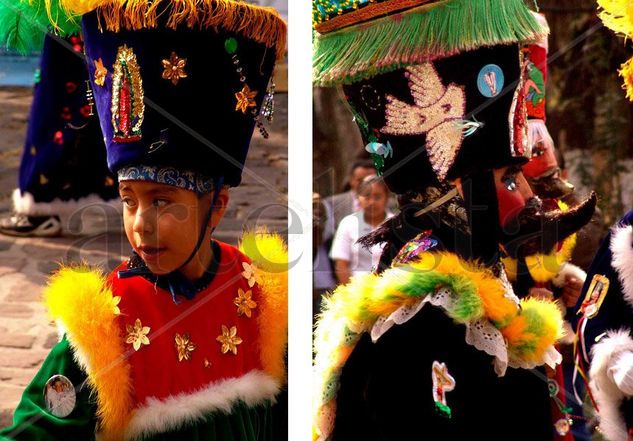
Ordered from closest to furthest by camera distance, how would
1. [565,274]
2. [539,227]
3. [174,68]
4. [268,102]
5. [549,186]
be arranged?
[174,68] → [268,102] → [539,227] → [565,274] → [549,186]

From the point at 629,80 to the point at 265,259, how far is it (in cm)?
129

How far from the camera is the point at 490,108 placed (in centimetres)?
261

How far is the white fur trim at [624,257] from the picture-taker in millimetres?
3051

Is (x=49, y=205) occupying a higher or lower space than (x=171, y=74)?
lower

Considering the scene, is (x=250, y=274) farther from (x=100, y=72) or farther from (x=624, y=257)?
(x=624, y=257)

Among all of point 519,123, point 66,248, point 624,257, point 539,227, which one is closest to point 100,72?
point 519,123

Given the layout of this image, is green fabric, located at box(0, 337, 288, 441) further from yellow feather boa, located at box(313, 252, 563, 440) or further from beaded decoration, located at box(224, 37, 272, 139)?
beaded decoration, located at box(224, 37, 272, 139)

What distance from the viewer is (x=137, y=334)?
248cm

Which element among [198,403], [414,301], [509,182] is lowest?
[198,403]

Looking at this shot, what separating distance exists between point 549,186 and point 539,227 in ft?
3.71

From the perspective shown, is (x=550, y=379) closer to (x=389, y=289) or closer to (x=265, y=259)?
(x=389, y=289)

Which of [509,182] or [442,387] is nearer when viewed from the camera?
[442,387]

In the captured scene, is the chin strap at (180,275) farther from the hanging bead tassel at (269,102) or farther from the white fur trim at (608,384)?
the white fur trim at (608,384)

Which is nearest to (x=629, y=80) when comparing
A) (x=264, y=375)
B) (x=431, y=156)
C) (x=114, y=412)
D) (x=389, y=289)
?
(x=431, y=156)
